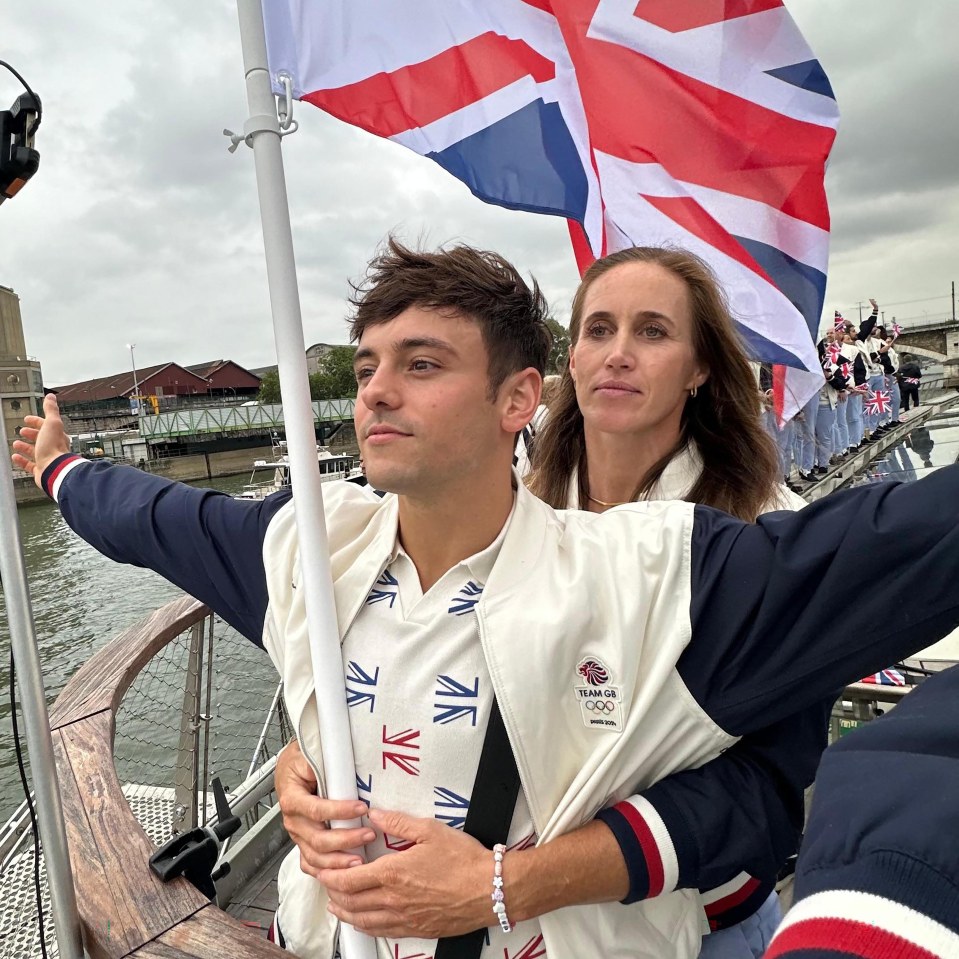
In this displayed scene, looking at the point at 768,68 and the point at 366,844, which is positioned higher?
Answer: the point at 768,68

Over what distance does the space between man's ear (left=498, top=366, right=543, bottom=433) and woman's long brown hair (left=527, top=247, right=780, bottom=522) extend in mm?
650

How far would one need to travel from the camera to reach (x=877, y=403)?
46.9 ft

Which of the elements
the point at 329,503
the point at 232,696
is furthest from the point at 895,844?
the point at 232,696

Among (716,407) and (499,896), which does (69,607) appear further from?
(499,896)

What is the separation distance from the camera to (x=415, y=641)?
123 cm

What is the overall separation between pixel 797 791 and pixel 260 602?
1088 millimetres

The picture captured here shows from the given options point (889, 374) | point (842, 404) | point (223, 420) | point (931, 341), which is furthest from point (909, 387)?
point (223, 420)

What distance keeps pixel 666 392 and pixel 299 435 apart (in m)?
1.14

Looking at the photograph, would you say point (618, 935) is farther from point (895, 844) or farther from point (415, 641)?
point (895, 844)

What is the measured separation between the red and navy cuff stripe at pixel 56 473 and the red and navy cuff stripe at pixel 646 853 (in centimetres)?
144

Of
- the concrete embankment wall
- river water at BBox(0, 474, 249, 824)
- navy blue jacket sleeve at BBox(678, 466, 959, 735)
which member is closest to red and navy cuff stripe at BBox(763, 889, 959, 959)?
navy blue jacket sleeve at BBox(678, 466, 959, 735)

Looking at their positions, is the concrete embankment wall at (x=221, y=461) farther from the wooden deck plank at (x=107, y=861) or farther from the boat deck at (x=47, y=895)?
the wooden deck plank at (x=107, y=861)

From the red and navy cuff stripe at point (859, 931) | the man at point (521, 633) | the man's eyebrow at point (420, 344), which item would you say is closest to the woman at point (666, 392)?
the man at point (521, 633)

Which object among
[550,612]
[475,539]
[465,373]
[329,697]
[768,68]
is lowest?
[329,697]
